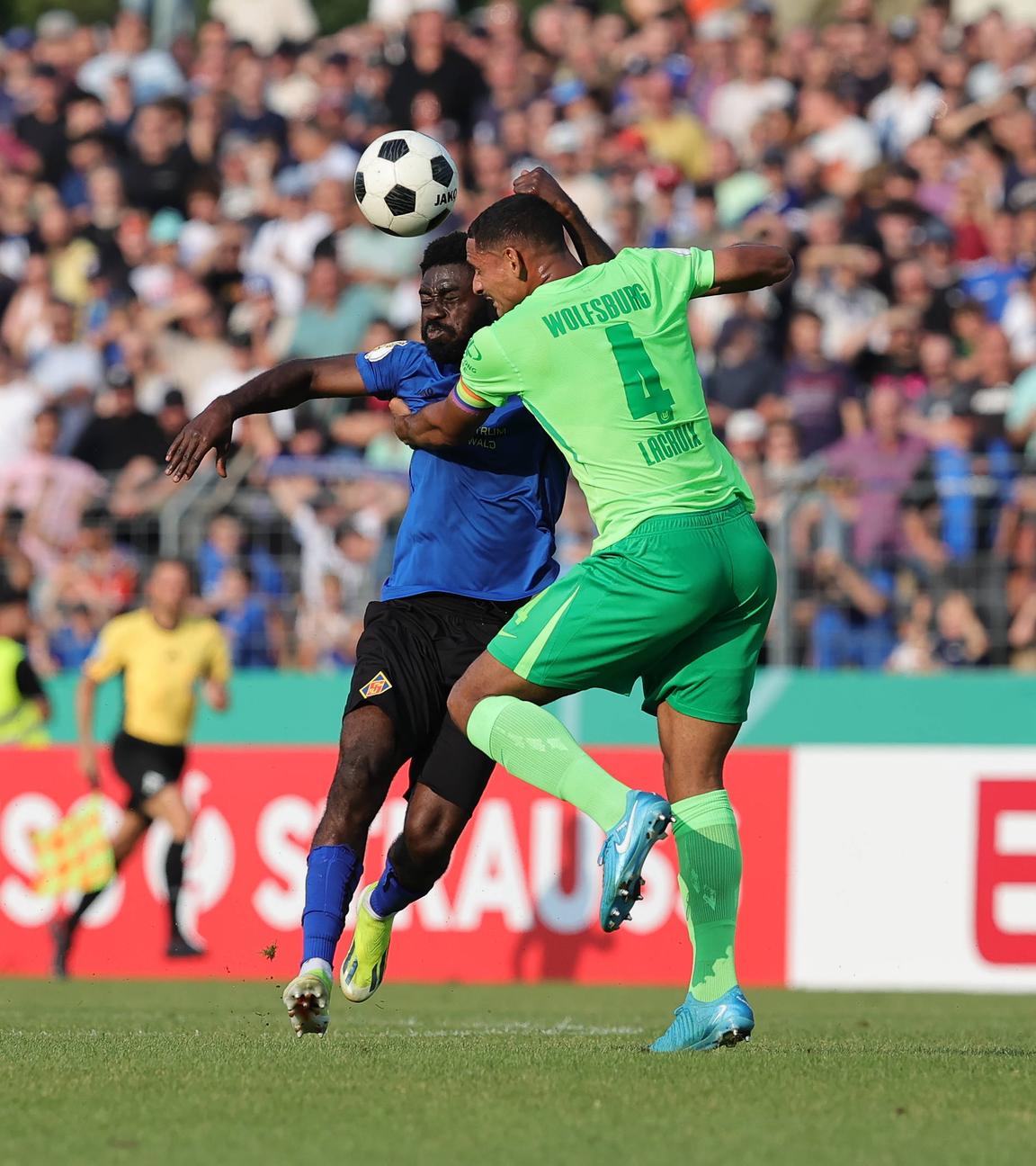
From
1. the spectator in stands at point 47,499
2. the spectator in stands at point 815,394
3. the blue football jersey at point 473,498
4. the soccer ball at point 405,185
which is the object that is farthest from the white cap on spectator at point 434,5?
the blue football jersey at point 473,498

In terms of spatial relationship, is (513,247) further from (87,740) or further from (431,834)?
(87,740)

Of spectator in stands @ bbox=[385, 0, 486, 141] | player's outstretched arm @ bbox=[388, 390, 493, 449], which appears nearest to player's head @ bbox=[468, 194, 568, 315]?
player's outstretched arm @ bbox=[388, 390, 493, 449]

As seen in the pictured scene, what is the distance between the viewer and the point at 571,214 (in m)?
6.63

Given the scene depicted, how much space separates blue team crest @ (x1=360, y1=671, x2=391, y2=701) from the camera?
23.1ft

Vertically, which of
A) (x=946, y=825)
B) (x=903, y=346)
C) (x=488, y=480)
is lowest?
(x=946, y=825)

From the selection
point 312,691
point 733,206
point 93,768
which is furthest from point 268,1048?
point 733,206

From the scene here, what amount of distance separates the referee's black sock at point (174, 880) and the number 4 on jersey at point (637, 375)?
7410 millimetres

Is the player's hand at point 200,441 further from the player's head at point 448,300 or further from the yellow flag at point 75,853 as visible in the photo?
the yellow flag at point 75,853

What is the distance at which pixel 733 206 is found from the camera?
639 inches

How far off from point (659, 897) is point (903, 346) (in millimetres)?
4706

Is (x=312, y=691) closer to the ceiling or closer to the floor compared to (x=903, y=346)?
closer to the floor

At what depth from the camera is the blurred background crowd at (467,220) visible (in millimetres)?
13031

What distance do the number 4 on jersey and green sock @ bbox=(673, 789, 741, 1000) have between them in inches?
47.9

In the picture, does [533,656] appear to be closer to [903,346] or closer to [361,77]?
[903,346]
